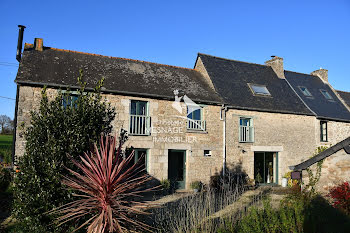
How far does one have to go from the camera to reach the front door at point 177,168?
13.7 meters

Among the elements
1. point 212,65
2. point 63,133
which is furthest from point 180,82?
point 63,133

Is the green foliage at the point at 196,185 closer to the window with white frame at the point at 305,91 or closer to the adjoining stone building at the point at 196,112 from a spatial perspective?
the adjoining stone building at the point at 196,112

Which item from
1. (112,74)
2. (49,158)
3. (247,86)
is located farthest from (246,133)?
(49,158)

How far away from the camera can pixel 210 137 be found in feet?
46.7

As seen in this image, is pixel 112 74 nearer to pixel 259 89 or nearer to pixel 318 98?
pixel 259 89

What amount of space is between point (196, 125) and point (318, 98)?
31.0 feet

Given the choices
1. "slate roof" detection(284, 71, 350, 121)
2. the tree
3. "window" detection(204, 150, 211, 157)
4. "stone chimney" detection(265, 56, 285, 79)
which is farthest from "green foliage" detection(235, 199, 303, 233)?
the tree

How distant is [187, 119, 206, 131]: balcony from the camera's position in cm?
1396

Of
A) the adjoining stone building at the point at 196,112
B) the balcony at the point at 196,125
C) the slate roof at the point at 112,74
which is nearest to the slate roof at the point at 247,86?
the adjoining stone building at the point at 196,112

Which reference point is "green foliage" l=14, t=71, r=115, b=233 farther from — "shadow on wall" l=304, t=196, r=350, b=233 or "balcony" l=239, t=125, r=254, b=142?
"balcony" l=239, t=125, r=254, b=142

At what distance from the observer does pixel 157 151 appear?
13.2 metres

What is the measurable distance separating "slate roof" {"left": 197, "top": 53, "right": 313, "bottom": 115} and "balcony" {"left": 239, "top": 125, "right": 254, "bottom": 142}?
3.35ft

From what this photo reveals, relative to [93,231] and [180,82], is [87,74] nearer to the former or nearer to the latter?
[180,82]

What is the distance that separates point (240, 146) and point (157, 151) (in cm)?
430
